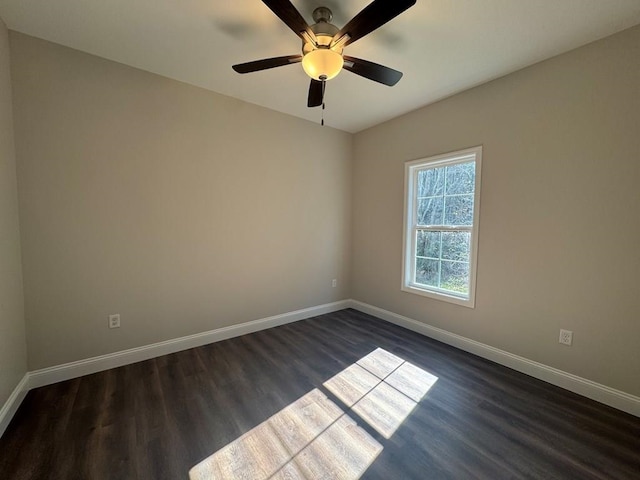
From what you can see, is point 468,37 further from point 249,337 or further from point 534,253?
point 249,337

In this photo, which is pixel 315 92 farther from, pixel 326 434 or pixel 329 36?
pixel 326 434

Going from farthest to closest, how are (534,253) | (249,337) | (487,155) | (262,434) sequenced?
(249,337) < (487,155) < (534,253) < (262,434)

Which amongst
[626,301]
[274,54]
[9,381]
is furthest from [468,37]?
[9,381]

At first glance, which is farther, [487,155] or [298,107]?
[298,107]

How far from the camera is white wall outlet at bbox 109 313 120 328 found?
230cm

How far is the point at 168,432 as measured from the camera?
64.2 inches

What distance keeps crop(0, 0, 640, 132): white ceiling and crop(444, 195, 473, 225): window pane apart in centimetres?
111

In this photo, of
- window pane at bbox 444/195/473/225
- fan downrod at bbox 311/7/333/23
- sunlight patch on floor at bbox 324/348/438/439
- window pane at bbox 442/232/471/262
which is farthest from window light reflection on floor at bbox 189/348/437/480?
fan downrod at bbox 311/7/333/23

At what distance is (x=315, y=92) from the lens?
2088 mm

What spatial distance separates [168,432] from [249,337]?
1.37 metres

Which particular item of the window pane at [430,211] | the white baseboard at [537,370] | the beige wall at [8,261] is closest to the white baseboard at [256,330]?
the white baseboard at [537,370]

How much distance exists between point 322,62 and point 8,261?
246 centimetres

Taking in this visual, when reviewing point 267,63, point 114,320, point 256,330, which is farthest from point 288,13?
point 256,330

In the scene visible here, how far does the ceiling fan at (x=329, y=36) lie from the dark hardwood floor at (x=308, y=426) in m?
2.25
